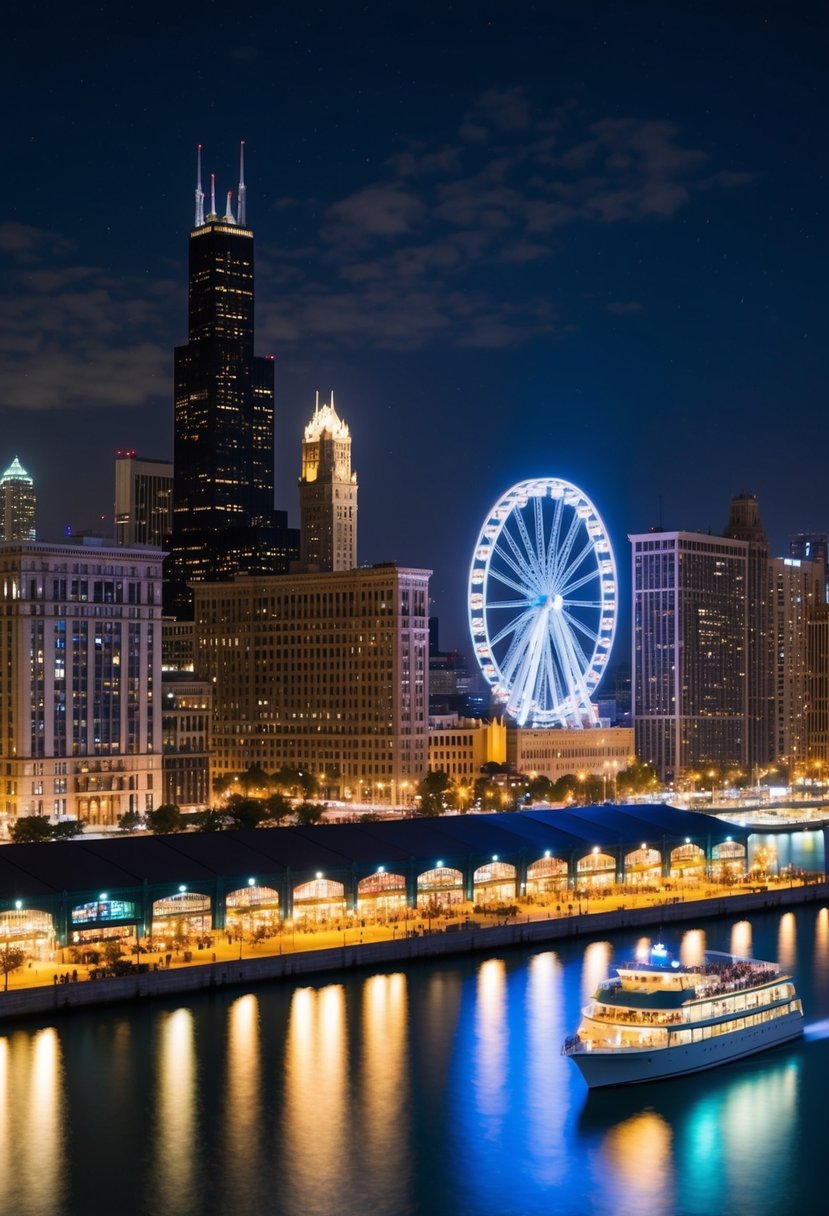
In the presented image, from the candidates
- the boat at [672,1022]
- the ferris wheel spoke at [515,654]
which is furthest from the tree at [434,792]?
the boat at [672,1022]

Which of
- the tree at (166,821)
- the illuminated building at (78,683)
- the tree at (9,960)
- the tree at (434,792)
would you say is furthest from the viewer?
the tree at (434,792)

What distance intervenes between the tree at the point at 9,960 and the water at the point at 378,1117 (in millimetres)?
5153

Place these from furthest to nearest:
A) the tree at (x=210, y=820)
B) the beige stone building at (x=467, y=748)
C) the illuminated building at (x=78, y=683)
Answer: the beige stone building at (x=467, y=748) → the illuminated building at (x=78, y=683) → the tree at (x=210, y=820)

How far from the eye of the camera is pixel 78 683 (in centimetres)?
15475

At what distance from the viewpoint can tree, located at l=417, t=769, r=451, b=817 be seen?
161750 millimetres

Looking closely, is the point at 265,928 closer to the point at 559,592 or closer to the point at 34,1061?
the point at 34,1061

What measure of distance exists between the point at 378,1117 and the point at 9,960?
2321cm

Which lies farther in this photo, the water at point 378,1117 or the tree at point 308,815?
the tree at point 308,815

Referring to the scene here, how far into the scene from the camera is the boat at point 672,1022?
219ft

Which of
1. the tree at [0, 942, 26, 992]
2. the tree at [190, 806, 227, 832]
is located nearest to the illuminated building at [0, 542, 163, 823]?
the tree at [190, 806, 227, 832]

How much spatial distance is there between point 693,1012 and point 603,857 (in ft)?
135

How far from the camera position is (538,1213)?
54844 millimetres

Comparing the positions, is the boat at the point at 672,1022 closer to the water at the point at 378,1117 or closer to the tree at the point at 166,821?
the water at the point at 378,1117

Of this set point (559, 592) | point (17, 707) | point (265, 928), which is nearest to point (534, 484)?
point (559, 592)
